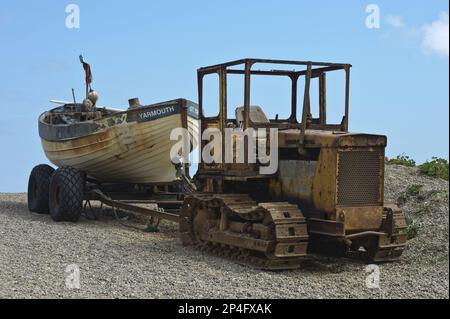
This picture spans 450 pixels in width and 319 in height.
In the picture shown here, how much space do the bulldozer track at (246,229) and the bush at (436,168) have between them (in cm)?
719

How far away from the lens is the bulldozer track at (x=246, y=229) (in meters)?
8.89

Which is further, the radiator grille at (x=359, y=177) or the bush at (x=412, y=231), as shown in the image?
the bush at (x=412, y=231)

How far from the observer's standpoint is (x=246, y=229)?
955cm

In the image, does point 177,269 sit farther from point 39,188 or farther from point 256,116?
point 39,188

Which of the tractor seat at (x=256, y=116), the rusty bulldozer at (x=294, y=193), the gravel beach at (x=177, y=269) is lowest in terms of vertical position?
the gravel beach at (x=177, y=269)

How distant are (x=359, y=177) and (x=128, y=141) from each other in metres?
6.69

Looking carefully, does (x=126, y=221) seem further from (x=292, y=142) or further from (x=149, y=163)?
(x=292, y=142)

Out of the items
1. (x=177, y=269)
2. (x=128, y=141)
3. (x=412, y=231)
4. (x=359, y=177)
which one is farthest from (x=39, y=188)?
(x=359, y=177)

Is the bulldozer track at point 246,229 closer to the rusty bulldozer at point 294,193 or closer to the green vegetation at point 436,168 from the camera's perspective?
the rusty bulldozer at point 294,193

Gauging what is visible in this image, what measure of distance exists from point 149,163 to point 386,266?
22.4 feet

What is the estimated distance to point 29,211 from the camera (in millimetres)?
16828

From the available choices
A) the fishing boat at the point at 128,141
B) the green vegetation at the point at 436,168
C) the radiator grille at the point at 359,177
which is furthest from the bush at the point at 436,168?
the radiator grille at the point at 359,177
